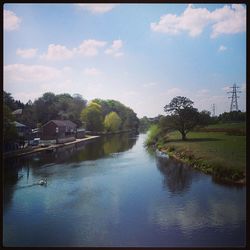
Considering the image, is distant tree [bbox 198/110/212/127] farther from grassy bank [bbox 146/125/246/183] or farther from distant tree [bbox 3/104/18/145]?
distant tree [bbox 3/104/18/145]

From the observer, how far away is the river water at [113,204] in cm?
384

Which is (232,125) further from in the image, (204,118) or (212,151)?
(212,151)

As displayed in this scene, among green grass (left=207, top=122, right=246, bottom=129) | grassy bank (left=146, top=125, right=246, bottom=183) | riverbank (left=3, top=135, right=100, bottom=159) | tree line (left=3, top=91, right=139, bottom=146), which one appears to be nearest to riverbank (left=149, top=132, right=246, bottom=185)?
grassy bank (left=146, top=125, right=246, bottom=183)

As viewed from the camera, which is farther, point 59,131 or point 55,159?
point 55,159

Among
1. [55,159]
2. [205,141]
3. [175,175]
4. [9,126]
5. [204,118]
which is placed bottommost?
[175,175]

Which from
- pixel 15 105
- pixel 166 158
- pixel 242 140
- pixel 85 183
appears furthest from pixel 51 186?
pixel 242 140

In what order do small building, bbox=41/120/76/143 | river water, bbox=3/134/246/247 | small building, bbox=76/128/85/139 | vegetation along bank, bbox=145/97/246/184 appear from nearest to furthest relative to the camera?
1. river water, bbox=3/134/246/247
2. vegetation along bank, bbox=145/97/246/184
3. small building, bbox=41/120/76/143
4. small building, bbox=76/128/85/139

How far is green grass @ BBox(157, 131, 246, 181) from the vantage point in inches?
177

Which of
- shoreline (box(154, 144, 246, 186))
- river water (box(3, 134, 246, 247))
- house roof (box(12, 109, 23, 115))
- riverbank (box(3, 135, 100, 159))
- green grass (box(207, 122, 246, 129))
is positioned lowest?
river water (box(3, 134, 246, 247))

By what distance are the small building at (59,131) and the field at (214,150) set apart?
1859 millimetres

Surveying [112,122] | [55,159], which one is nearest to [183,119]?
[112,122]

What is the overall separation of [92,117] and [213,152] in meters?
2.18

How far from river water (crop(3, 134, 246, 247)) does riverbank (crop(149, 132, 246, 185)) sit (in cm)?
17

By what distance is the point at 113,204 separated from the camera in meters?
4.49
